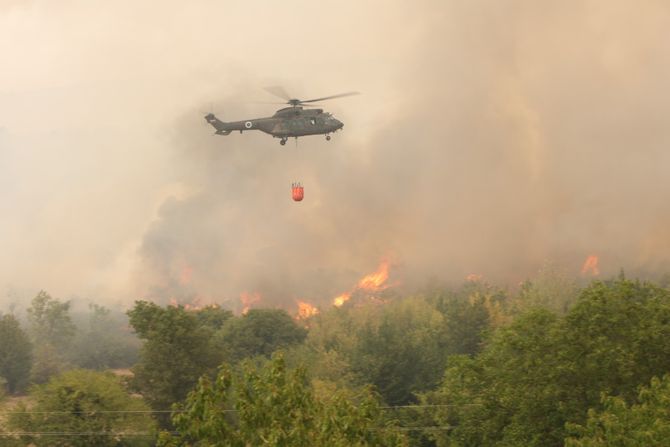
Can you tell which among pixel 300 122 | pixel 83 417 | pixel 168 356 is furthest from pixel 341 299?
pixel 83 417

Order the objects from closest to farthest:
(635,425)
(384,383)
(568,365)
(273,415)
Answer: (273,415), (635,425), (568,365), (384,383)

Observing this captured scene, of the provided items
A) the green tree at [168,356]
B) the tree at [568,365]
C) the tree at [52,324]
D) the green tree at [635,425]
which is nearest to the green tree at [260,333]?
the green tree at [168,356]

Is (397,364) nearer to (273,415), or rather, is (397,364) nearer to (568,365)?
(568,365)

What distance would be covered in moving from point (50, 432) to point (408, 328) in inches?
2764

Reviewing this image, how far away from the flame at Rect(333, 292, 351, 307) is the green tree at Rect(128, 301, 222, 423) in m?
86.1

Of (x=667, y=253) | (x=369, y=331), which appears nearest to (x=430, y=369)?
(x=369, y=331)

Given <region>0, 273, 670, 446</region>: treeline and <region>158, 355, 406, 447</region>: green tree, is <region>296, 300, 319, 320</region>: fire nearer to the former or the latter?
<region>0, 273, 670, 446</region>: treeline

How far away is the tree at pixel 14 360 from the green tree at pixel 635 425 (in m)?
101

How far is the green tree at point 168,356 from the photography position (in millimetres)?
69938

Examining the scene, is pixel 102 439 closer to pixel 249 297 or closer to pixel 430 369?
pixel 430 369

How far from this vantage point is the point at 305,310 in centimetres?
15738

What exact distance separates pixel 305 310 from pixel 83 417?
97296mm

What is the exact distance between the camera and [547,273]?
163125mm

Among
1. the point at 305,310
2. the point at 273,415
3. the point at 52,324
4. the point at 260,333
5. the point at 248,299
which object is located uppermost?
the point at 248,299
